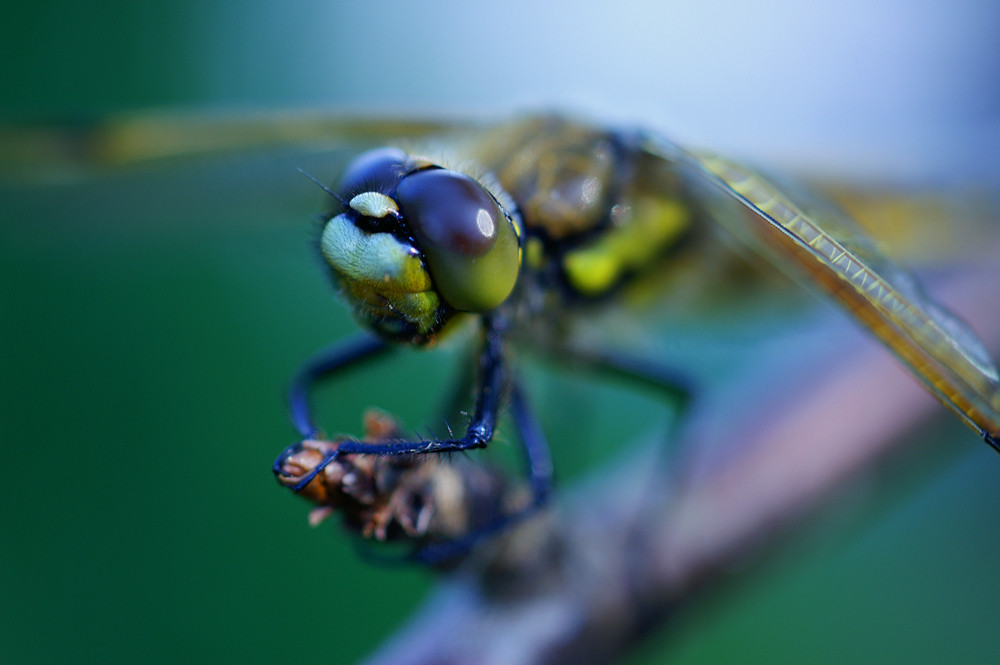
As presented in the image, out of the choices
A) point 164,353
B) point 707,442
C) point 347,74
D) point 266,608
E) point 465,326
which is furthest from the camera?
point 347,74

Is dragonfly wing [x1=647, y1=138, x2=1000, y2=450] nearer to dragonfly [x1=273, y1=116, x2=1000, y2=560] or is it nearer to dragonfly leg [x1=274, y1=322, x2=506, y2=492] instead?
dragonfly [x1=273, y1=116, x2=1000, y2=560]

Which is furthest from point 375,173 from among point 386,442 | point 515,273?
point 386,442

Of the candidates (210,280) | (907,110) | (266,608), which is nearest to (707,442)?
(266,608)

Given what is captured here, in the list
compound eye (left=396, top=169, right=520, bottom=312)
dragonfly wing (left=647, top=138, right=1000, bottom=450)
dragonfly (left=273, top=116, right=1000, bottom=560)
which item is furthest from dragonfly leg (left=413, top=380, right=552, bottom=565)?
dragonfly wing (left=647, top=138, right=1000, bottom=450)

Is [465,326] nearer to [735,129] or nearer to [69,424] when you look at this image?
[69,424]

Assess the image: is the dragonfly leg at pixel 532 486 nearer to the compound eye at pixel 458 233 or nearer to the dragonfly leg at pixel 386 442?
the dragonfly leg at pixel 386 442

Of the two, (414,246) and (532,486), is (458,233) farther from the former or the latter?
(532,486)
